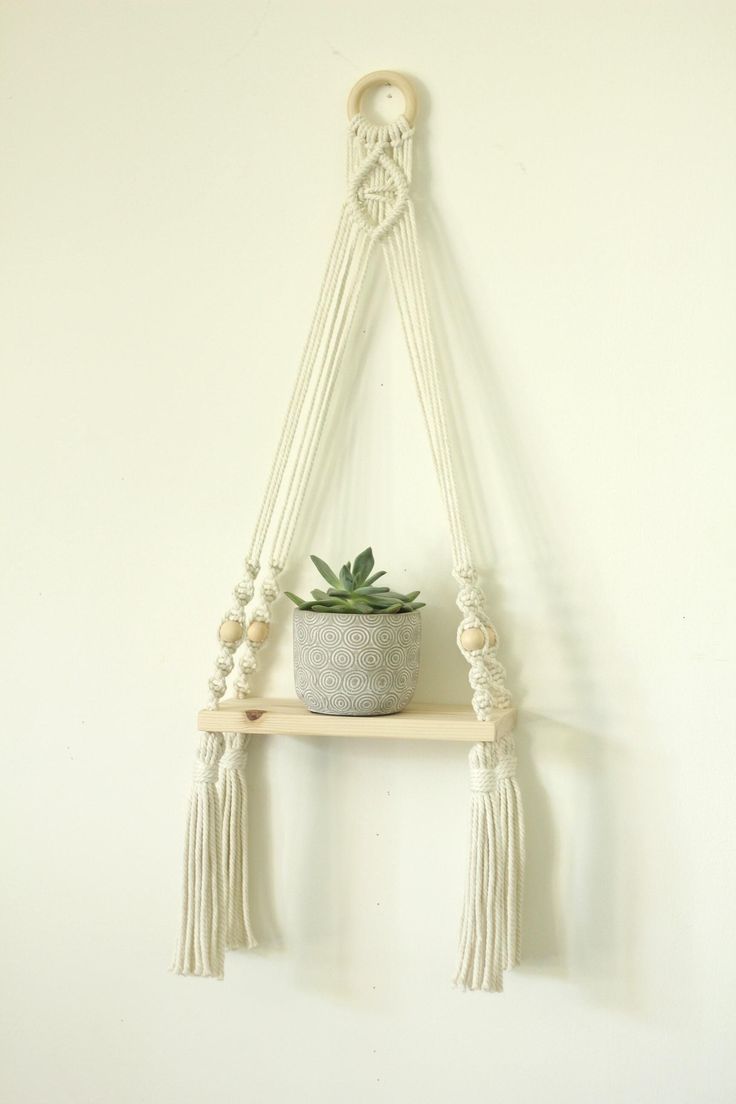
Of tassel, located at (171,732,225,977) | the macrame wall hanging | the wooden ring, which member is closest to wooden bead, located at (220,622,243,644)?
the macrame wall hanging

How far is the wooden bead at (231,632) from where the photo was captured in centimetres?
108

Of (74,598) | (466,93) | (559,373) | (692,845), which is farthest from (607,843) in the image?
(466,93)

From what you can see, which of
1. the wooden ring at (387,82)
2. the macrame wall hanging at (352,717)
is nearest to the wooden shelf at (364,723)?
the macrame wall hanging at (352,717)

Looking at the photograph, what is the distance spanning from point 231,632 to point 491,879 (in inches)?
14.0

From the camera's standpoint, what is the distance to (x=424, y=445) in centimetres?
113

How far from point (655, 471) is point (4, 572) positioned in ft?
2.42

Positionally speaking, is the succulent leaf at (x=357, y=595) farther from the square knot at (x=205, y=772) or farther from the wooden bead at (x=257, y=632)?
the square knot at (x=205, y=772)

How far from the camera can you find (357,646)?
3.31ft

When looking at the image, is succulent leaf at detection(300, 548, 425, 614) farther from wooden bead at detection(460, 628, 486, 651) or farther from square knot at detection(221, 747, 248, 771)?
square knot at detection(221, 747, 248, 771)

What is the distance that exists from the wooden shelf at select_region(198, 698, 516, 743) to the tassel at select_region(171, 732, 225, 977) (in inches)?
2.2

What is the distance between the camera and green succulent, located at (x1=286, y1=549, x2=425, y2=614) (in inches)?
40.4

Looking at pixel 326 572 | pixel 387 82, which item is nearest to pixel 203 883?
pixel 326 572

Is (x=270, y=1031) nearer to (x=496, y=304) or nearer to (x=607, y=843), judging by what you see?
(x=607, y=843)

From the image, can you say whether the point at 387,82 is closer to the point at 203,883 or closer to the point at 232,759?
the point at 232,759
